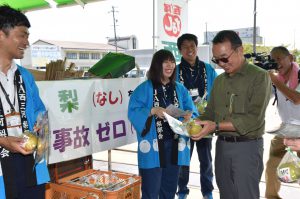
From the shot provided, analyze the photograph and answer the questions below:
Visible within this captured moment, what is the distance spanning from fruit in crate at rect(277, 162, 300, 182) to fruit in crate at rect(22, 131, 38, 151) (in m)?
1.34

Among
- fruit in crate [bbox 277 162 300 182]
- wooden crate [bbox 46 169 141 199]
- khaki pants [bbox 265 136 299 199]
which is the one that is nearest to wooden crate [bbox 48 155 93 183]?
wooden crate [bbox 46 169 141 199]

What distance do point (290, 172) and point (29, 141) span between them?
139 cm

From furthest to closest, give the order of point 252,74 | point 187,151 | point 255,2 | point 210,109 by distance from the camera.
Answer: point 255,2
point 187,151
point 210,109
point 252,74

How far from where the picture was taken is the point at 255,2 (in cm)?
1406

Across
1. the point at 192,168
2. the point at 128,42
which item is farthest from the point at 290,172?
the point at 128,42

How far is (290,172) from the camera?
162 cm

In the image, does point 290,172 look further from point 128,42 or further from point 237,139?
point 128,42

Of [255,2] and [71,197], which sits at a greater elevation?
[255,2]

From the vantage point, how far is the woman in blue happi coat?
2809 millimetres

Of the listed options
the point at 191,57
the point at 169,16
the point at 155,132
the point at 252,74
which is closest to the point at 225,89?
the point at 252,74

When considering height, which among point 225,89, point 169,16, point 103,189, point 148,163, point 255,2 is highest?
point 255,2

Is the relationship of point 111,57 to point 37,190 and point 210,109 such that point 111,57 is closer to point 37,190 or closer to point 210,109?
point 210,109

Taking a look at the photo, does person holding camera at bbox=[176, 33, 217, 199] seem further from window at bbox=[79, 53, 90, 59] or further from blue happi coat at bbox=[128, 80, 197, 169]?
window at bbox=[79, 53, 90, 59]

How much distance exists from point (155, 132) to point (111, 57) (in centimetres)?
119
